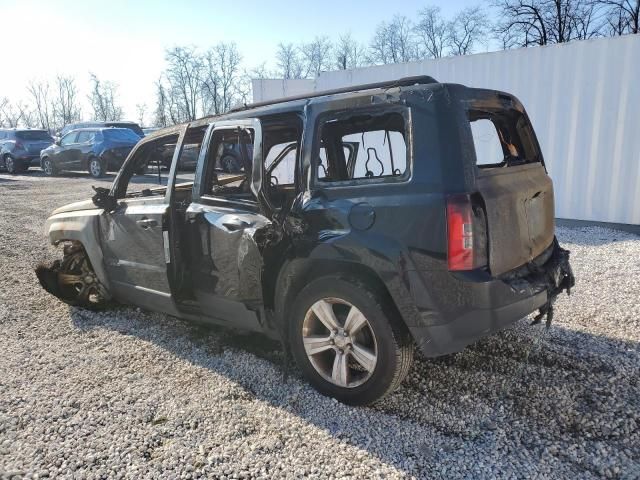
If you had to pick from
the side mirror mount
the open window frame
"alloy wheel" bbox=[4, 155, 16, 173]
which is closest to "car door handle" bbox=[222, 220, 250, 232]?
the open window frame

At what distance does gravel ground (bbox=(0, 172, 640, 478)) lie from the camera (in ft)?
8.32

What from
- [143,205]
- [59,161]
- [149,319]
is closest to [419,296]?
[143,205]

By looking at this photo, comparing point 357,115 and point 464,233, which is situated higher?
point 357,115

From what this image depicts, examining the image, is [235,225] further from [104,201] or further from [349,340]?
[104,201]

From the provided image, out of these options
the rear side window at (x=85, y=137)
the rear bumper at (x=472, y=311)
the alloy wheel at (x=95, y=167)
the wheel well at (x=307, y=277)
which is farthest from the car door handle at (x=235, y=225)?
the rear side window at (x=85, y=137)

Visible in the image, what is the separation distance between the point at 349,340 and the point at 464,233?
0.94m

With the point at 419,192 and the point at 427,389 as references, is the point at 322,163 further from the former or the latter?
the point at 427,389

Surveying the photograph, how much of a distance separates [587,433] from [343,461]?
Answer: 4.30 feet

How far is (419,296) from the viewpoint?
2688 millimetres

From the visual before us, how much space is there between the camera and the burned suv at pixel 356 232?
2.64 metres

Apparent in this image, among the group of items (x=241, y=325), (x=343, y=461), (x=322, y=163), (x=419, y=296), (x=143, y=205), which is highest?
(x=322, y=163)

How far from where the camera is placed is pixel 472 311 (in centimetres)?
263

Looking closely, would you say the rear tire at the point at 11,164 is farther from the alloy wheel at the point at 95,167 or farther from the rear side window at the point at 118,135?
the rear side window at the point at 118,135

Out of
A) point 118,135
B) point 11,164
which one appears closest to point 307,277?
point 118,135
